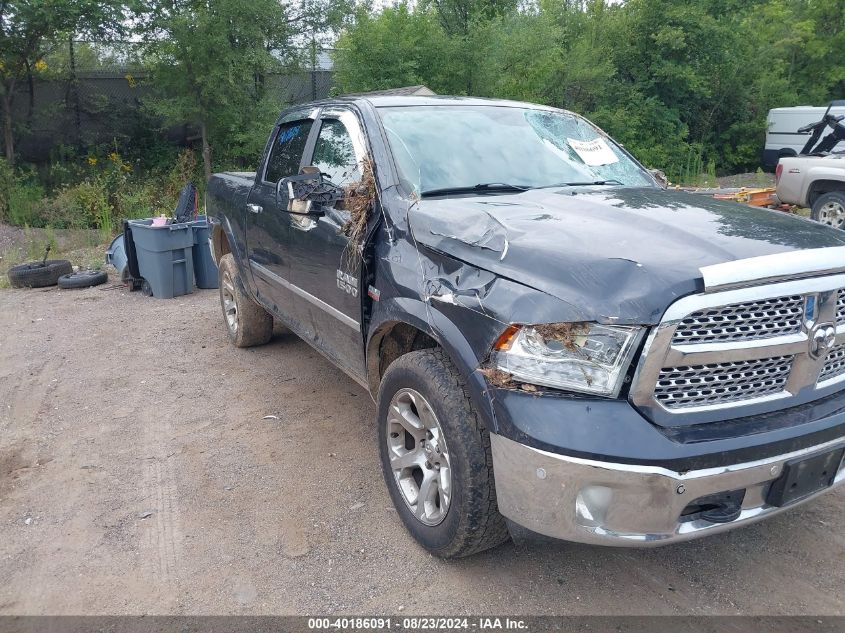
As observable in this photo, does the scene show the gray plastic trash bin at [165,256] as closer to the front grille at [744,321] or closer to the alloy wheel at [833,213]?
the front grille at [744,321]

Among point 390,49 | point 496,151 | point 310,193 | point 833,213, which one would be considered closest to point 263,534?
point 310,193

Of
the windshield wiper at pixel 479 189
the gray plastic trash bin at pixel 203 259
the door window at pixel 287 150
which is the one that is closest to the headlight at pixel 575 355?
the windshield wiper at pixel 479 189

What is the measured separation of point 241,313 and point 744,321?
4.45 meters

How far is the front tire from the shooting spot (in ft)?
8.86

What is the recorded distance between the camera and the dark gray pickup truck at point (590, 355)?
2.34m

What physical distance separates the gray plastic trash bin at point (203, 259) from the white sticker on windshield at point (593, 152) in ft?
17.7

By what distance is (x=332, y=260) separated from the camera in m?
3.87

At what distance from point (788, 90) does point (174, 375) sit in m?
22.8

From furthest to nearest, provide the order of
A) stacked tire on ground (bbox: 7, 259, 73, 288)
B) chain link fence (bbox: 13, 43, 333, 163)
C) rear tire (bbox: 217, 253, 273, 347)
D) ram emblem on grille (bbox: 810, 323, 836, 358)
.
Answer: chain link fence (bbox: 13, 43, 333, 163), stacked tire on ground (bbox: 7, 259, 73, 288), rear tire (bbox: 217, 253, 273, 347), ram emblem on grille (bbox: 810, 323, 836, 358)

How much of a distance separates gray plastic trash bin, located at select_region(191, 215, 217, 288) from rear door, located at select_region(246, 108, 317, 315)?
10.6 ft

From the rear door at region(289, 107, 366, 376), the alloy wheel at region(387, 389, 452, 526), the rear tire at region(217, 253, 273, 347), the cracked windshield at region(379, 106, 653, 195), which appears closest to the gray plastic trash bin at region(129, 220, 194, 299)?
the rear tire at region(217, 253, 273, 347)

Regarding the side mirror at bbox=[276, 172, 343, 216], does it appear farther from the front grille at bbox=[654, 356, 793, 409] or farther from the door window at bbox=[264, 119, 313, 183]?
the front grille at bbox=[654, 356, 793, 409]

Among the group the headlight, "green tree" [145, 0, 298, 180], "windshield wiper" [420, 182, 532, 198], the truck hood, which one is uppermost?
"green tree" [145, 0, 298, 180]

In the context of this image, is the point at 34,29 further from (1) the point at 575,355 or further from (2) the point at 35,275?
(1) the point at 575,355
